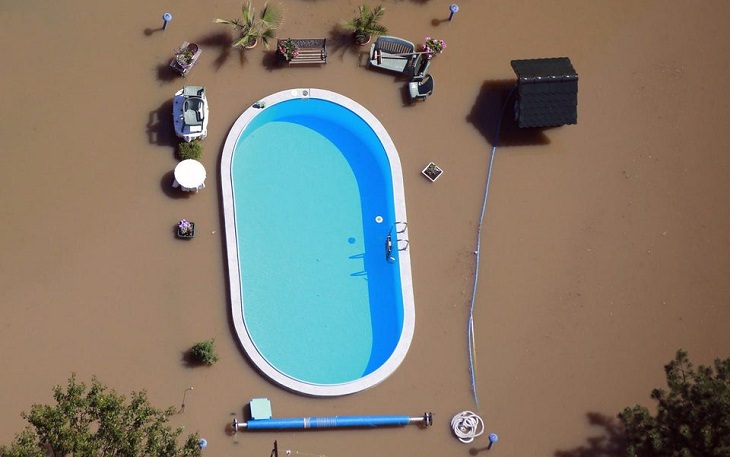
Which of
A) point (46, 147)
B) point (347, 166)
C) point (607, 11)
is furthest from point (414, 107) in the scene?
point (46, 147)

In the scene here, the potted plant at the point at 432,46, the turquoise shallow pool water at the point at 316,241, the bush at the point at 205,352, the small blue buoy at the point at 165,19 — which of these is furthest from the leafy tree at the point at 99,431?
the potted plant at the point at 432,46

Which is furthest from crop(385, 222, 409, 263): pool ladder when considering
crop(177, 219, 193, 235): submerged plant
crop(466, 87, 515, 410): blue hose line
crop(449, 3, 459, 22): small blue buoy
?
crop(449, 3, 459, 22): small blue buoy

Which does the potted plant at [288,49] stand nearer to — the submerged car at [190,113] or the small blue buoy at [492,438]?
the submerged car at [190,113]

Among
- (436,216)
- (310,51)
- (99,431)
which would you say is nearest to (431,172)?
(436,216)

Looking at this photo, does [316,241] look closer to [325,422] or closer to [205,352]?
[205,352]

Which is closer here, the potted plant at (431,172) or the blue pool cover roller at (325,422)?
the blue pool cover roller at (325,422)
